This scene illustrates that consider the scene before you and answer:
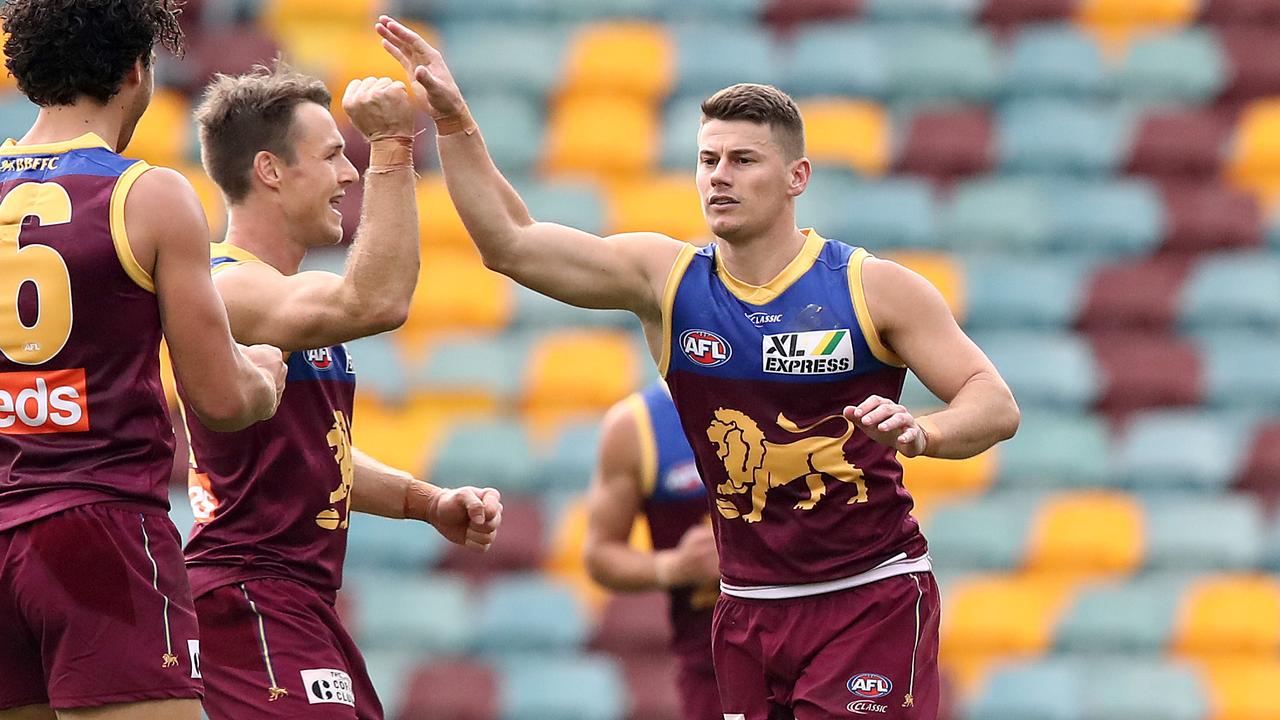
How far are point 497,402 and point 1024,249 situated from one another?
3.12 metres

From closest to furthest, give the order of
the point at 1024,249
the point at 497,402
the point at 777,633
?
the point at 777,633 → the point at 497,402 → the point at 1024,249

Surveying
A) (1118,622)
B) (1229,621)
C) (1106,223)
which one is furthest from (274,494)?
(1106,223)

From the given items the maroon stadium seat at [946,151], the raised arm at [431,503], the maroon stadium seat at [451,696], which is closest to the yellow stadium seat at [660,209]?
the maroon stadium seat at [946,151]

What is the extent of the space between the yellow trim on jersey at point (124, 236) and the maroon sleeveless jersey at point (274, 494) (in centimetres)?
97

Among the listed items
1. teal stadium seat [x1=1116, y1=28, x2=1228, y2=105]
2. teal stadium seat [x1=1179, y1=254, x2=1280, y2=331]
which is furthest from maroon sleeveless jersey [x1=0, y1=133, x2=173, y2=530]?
teal stadium seat [x1=1116, y1=28, x2=1228, y2=105]

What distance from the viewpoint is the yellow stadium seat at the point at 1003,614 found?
28.1 ft

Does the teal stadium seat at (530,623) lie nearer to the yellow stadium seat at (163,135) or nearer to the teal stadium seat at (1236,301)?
the yellow stadium seat at (163,135)

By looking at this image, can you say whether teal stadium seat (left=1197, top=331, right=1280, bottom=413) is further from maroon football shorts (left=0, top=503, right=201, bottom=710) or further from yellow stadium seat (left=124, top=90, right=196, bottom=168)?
maroon football shorts (left=0, top=503, right=201, bottom=710)

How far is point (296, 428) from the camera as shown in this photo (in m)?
4.41

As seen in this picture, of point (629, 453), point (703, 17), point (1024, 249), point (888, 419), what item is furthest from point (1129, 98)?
point (888, 419)

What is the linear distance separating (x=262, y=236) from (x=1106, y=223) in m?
6.41

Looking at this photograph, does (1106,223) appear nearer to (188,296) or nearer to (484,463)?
(484,463)

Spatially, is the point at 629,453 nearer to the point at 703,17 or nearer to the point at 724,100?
the point at 724,100

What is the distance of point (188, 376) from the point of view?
355 cm
